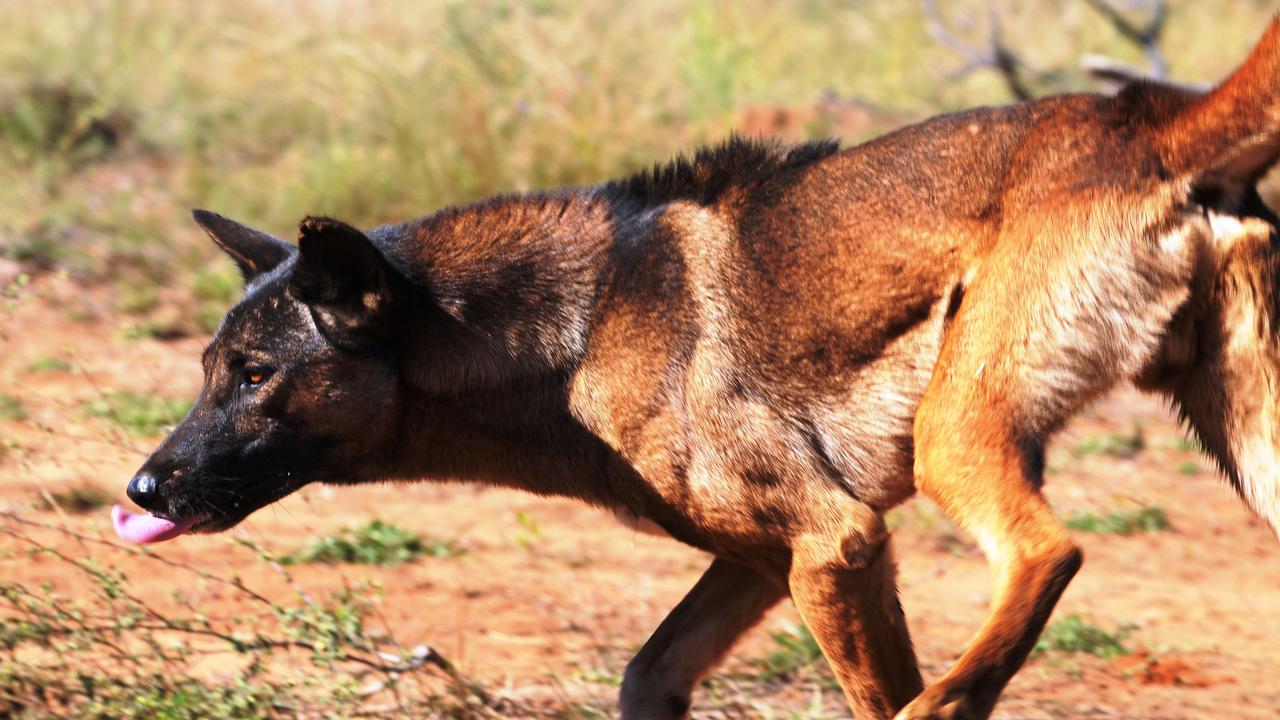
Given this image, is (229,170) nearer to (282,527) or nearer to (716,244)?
(282,527)

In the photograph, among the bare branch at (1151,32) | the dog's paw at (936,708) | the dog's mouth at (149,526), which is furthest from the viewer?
the bare branch at (1151,32)

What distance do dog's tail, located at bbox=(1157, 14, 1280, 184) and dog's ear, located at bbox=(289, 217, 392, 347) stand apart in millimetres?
1998

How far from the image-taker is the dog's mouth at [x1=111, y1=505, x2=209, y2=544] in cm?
386

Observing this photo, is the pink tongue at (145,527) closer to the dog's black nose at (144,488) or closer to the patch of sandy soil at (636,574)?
the dog's black nose at (144,488)

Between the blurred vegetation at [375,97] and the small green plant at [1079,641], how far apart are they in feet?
14.3

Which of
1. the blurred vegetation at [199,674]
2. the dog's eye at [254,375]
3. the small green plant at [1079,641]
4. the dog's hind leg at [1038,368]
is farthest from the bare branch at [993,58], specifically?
the dog's eye at [254,375]

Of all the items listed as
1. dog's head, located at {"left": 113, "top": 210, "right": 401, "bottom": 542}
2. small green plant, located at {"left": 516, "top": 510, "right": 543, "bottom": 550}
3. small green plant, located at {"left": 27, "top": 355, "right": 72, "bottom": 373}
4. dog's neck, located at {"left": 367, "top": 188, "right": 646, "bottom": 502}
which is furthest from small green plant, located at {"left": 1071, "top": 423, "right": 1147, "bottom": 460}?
small green plant, located at {"left": 27, "top": 355, "right": 72, "bottom": 373}

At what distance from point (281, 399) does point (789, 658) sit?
1919 mm

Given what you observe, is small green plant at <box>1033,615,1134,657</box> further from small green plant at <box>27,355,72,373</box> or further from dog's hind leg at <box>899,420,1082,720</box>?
small green plant at <box>27,355,72,373</box>

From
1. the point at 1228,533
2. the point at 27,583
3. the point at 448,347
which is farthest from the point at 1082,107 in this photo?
the point at 27,583

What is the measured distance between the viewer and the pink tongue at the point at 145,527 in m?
3.90

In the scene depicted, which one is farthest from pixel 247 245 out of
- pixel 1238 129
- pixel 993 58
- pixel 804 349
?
pixel 993 58

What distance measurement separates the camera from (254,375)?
3799 millimetres

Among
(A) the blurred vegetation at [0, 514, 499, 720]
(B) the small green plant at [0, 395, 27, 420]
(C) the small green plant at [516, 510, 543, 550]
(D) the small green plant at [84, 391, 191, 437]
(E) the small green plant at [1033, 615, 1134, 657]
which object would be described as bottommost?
(A) the blurred vegetation at [0, 514, 499, 720]
